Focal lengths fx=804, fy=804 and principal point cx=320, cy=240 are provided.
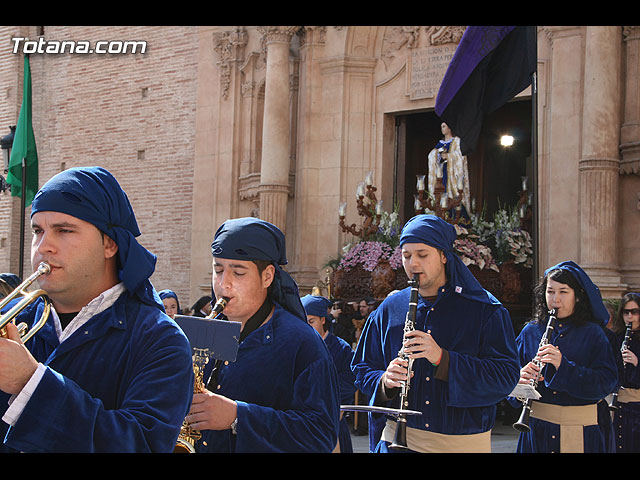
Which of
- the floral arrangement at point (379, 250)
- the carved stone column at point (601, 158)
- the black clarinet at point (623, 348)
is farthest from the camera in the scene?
the floral arrangement at point (379, 250)

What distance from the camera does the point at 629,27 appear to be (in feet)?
41.4

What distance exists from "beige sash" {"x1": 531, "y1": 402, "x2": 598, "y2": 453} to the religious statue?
723cm

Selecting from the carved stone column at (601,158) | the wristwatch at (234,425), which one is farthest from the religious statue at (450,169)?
the wristwatch at (234,425)

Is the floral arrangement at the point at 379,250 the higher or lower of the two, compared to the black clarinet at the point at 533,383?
higher

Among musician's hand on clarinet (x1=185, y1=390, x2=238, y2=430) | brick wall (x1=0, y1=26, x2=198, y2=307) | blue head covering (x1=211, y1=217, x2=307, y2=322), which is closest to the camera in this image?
musician's hand on clarinet (x1=185, y1=390, x2=238, y2=430)

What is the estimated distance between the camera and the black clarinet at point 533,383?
18.1 ft

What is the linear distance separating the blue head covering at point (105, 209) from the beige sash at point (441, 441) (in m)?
2.48

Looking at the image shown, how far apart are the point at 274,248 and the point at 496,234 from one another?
938 cm

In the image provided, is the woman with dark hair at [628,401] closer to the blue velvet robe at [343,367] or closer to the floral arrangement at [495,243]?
the blue velvet robe at [343,367]

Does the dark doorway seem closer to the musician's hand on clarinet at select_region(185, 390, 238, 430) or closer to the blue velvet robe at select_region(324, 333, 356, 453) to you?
the blue velvet robe at select_region(324, 333, 356, 453)

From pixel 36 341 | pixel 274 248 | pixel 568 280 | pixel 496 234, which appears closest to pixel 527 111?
pixel 496 234

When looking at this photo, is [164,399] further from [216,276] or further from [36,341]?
[216,276]

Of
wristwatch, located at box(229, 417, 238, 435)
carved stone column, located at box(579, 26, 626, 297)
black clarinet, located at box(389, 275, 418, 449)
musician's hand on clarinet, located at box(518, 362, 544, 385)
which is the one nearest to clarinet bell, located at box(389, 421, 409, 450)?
black clarinet, located at box(389, 275, 418, 449)

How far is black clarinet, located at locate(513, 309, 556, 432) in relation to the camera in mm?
5516
